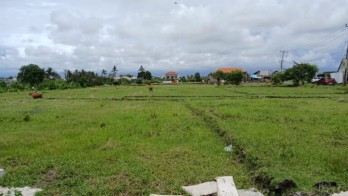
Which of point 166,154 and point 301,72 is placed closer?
point 166,154

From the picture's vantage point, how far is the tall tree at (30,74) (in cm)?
5566

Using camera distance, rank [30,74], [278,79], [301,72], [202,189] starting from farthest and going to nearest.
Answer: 1. [30,74]
2. [278,79]
3. [301,72]
4. [202,189]

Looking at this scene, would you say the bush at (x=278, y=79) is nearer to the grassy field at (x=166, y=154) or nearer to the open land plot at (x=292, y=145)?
the open land plot at (x=292, y=145)

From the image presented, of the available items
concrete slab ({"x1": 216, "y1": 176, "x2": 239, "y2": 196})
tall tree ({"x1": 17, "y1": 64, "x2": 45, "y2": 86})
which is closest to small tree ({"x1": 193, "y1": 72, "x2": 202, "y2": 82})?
tall tree ({"x1": 17, "y1": 64, "x2": 45, "y2": 86})

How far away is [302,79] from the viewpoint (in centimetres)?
5066

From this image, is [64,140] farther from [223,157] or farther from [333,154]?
[333,154]

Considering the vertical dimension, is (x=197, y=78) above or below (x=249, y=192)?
above

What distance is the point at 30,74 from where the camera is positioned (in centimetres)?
5562

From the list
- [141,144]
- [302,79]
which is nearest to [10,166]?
[141,144]

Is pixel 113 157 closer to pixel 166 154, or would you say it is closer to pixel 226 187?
pixel 166 154

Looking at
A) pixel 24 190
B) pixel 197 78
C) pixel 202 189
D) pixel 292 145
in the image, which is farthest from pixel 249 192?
pixel 197 78

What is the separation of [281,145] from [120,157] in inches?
163

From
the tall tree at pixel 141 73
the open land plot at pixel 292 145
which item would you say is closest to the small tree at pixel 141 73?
the tall tree at pixel 141 73

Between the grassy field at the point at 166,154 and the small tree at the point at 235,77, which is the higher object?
the small tree at the point at 235,77
